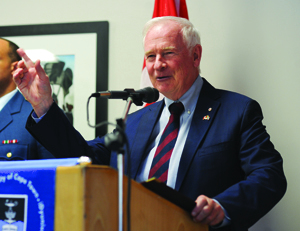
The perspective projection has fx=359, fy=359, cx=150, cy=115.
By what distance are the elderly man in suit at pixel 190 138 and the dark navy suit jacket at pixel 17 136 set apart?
385 mm

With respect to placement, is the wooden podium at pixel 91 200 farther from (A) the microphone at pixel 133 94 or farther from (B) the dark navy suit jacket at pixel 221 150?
(B) the dark navy suit jacket at pixel 221 150

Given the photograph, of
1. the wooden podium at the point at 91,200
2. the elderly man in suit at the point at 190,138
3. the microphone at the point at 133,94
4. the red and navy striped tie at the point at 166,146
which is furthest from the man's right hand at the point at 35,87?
the wooden podium at the point at 91,200

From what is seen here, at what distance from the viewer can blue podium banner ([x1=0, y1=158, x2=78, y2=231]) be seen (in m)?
0.92

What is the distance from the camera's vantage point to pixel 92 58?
99.7 inches

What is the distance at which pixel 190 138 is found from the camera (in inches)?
63.1

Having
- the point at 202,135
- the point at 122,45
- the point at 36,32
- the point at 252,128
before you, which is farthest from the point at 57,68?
the point at 252,128

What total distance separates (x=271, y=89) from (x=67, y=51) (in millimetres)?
1417

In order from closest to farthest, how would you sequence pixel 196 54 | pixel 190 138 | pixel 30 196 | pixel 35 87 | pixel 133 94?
pixel 30 196 < pixel 133 94 < pixel 35 87 < pixel 190 138 < pixel 196 54

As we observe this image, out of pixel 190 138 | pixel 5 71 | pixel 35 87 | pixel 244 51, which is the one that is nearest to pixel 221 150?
pixel 190 138

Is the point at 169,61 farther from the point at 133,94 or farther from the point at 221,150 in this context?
the point at 133,94

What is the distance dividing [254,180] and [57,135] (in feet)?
2.74

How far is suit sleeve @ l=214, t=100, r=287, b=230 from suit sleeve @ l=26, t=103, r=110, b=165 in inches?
27.9

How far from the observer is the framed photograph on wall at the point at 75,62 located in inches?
98.0

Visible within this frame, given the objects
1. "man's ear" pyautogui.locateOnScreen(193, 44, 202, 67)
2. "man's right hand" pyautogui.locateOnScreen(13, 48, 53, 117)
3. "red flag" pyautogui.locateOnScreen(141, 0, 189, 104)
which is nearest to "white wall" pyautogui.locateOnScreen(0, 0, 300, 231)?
"red flag" pyautogui.locateOnScreen(141, 0, 189, 104)
